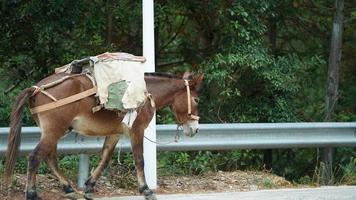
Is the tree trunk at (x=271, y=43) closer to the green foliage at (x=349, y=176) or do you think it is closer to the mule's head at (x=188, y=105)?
the green foliage at (x=349, y=176)

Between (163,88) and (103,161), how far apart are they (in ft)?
3.86

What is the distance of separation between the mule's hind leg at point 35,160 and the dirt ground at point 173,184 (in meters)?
0.88

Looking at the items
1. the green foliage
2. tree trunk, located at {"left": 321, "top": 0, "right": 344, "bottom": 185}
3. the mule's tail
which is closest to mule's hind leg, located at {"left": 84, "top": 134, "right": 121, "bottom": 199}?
the mule's tail

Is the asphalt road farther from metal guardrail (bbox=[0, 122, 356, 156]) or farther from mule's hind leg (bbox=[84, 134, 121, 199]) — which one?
metal guardrail (bbox=[0, 122, 356, 156])

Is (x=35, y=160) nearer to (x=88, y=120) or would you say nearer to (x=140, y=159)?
(x=88, y=120)

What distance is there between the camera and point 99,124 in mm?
8156

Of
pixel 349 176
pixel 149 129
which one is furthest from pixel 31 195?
pixel 349 176

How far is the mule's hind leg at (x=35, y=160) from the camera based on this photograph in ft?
25.3

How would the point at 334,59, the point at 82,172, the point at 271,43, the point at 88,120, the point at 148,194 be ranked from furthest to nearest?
the point at 271,43, the point at 334,59, the point at 82,172, the point at 148,194, the point at 88,120

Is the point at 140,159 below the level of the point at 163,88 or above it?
below

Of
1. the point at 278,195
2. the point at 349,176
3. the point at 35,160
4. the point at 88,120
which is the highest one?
the point at 88,120

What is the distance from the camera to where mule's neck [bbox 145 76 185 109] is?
8.63 metres

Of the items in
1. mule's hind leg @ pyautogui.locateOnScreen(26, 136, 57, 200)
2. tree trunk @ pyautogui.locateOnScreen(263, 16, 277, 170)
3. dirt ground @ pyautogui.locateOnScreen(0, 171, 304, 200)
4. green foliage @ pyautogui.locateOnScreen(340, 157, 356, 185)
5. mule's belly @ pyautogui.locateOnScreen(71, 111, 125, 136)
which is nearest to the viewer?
mule's hind leg @ pyautogui.locateOnScreen(26, 136, 57, 200)

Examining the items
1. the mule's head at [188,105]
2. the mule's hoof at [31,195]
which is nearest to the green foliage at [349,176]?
the mule's head at [188,105]
